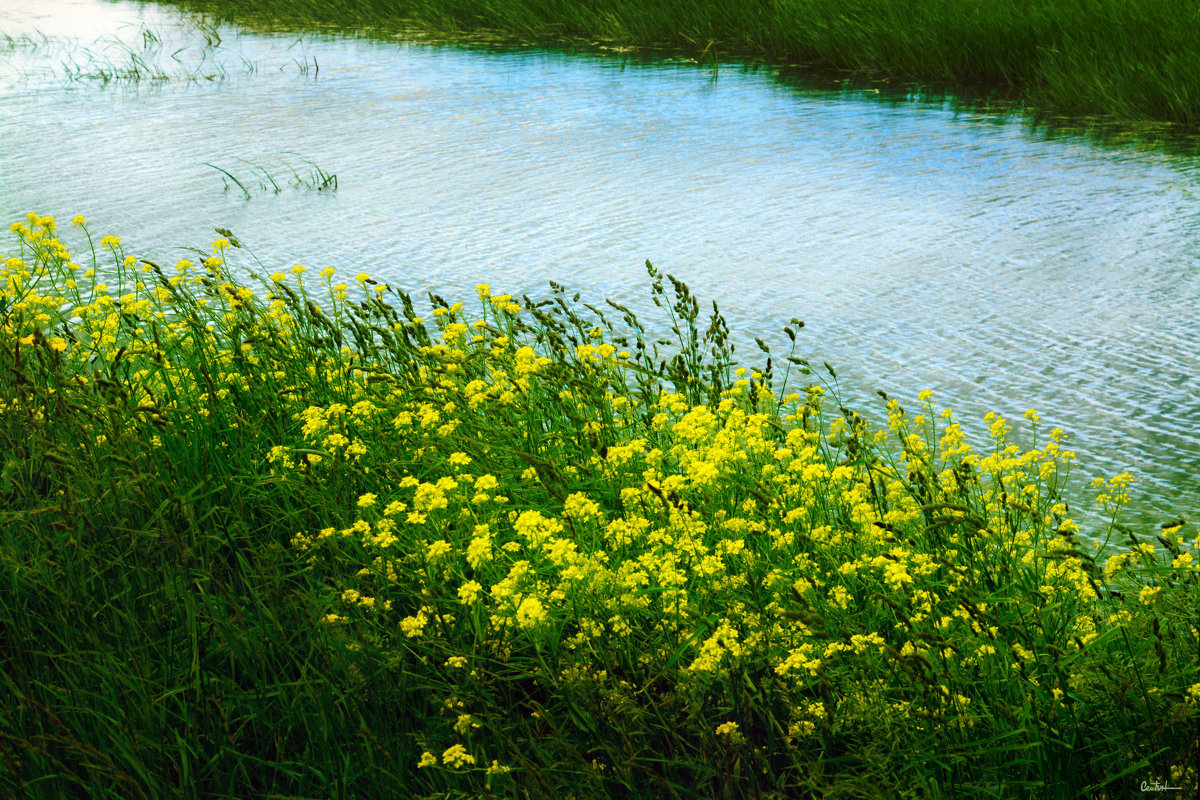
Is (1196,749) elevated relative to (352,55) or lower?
lower

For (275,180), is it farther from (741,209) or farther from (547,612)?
(547,612)

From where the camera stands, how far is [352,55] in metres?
13.8

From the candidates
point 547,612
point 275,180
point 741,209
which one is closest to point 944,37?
point 741,209

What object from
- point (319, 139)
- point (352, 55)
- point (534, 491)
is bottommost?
point (534, 491)

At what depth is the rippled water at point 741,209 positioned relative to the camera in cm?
441

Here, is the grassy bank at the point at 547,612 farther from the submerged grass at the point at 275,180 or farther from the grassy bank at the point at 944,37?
the grassy bank at the point at 944,37

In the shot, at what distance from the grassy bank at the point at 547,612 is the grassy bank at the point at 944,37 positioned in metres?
6.84

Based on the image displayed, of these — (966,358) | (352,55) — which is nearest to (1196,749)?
(966,358)

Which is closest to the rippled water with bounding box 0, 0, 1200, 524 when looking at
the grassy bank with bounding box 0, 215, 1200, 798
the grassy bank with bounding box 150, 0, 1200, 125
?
the grassy bank with bounding box 150, 0, 1200, 125

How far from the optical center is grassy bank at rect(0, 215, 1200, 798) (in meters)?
1.87

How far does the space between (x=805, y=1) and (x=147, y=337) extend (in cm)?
1002

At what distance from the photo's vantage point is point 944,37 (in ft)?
33.8

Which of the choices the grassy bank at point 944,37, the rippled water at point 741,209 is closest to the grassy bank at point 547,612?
the rippled water at point 741,209

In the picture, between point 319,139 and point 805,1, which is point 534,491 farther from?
point 805,1
